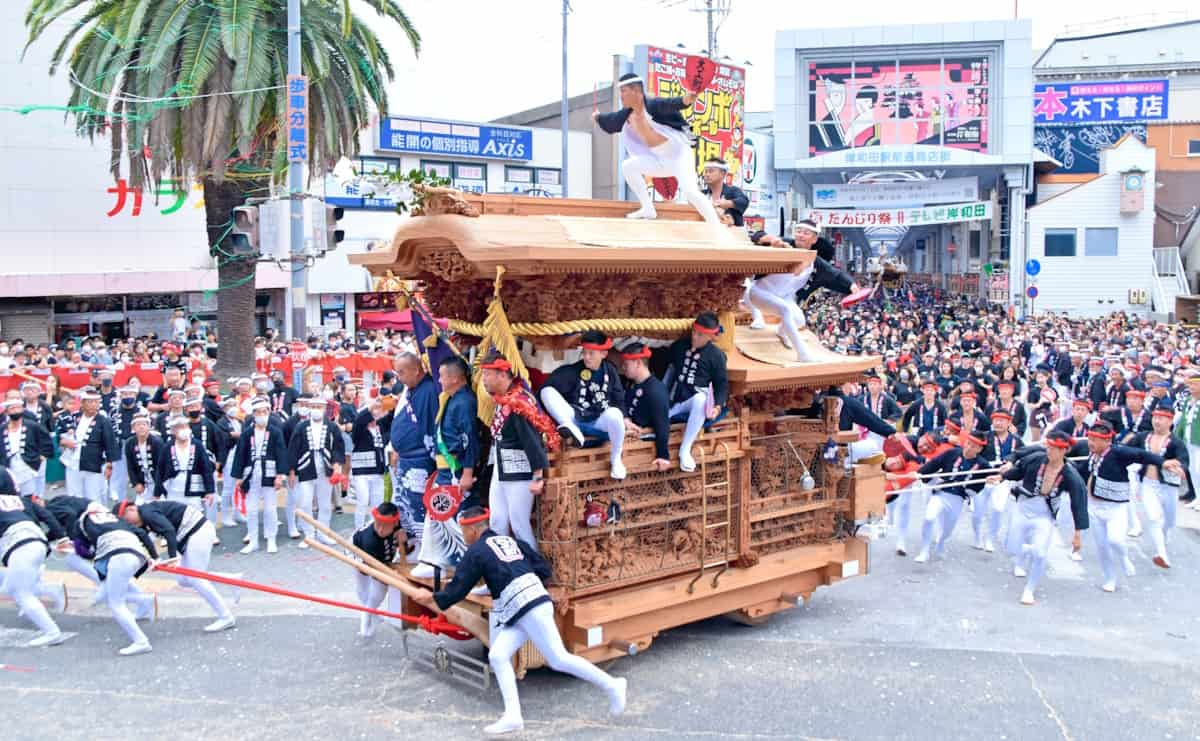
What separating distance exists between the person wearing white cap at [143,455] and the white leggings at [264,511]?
109 cm

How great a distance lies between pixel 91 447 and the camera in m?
13.0

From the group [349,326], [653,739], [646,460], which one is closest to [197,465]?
[646,460]

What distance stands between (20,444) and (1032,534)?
1200 centimetres

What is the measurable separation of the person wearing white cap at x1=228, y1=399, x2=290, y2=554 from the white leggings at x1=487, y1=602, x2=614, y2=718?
5.91 m

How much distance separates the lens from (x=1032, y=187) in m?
42.6

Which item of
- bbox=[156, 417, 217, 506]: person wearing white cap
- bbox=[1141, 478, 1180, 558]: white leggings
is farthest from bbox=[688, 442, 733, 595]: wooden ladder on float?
bbox=[156, 417, 217, 506]: person wearing white cap

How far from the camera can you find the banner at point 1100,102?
4822 cm

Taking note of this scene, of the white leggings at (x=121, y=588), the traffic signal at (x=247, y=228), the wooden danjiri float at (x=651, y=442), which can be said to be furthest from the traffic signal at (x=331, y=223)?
the white leggings at (x=121, y=588)

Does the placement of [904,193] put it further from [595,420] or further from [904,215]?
[595,420]

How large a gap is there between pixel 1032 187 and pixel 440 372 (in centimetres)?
3982

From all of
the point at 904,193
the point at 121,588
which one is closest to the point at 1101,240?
the point at 904,193

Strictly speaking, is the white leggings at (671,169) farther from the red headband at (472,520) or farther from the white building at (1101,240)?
the white building at (1101,240)

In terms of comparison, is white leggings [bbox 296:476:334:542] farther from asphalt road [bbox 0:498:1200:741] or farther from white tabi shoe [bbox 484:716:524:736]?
white tabi shoe [bbox 484:716:524:736]

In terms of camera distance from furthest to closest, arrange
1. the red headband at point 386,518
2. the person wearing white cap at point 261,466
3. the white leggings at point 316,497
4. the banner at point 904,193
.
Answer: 1. the banner at point 904,193
2. the white leggings at point 316,497
3. the person wearing white cap at point 261,466
4. the red headband at point 386,518
